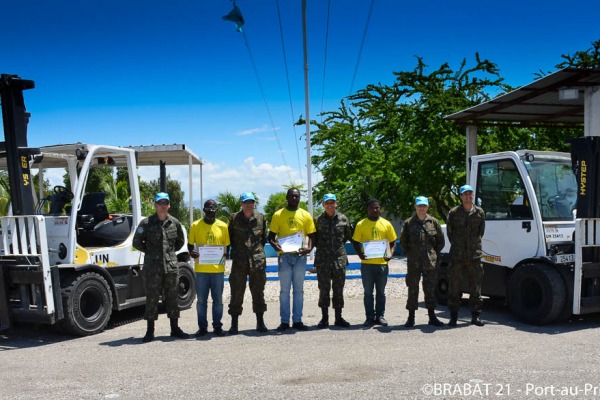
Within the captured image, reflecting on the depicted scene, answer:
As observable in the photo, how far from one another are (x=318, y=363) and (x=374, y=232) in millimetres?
2385

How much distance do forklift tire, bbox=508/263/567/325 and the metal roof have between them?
9.61ft

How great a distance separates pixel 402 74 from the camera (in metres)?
20.4

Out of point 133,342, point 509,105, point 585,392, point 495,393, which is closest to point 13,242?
point 133,342

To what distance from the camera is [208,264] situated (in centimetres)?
747

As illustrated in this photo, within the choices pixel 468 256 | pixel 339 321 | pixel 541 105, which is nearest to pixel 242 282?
pixel 339 321

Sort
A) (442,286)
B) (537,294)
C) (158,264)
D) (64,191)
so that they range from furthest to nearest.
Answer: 1. (442,286)
2. (64,191)
3. (537,294)
4. (158,264)

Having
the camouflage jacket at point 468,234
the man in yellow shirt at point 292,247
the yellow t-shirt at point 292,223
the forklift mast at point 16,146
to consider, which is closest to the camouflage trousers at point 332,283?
the man in yellow shirt at point 292,247

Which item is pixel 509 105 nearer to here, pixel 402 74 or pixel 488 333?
pixel 488 333

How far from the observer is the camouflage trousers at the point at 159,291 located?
7266mm

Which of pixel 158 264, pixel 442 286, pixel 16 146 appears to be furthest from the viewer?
pixel 442 286

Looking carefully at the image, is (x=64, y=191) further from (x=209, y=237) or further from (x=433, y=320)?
(x=433, y=320)

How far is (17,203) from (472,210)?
19.3 ft

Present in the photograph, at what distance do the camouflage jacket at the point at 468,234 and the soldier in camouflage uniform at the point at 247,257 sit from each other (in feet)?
8.44

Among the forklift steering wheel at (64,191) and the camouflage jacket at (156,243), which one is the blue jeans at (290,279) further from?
the forklift steering wheel at (64,191)
